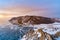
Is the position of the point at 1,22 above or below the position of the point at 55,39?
above

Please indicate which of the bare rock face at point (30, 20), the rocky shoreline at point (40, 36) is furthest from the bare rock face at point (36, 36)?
the bare rock face at point (30, 20)

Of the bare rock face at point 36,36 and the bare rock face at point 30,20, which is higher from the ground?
the bare rock face at point 30,20

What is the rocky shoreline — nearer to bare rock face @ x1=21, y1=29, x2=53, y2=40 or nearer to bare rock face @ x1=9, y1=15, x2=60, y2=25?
bare rock face @ x1=21, y1=29, x2=53, y2=40

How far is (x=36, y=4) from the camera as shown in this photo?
141 centimetres

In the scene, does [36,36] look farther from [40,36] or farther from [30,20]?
[30,20]

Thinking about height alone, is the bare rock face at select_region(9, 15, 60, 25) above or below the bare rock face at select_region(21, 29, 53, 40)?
above

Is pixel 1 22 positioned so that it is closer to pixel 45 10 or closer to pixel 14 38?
pixel 14 38

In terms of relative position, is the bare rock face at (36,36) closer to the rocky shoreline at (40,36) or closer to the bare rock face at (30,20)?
the rocky shoreline at (40,36)

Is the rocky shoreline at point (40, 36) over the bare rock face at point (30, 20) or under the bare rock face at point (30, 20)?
under

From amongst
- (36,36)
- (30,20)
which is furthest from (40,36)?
(30,20)

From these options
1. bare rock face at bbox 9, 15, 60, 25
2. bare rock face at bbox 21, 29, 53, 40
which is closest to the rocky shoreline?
bare rock face at bbox 21, 29, 53, 40

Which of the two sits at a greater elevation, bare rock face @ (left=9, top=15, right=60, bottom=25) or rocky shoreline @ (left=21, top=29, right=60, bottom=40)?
bare rock face @ (left=9, top=15, right=60, bottom=25)

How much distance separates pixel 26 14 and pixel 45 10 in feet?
0.76

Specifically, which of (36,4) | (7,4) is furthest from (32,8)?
(7,4)
